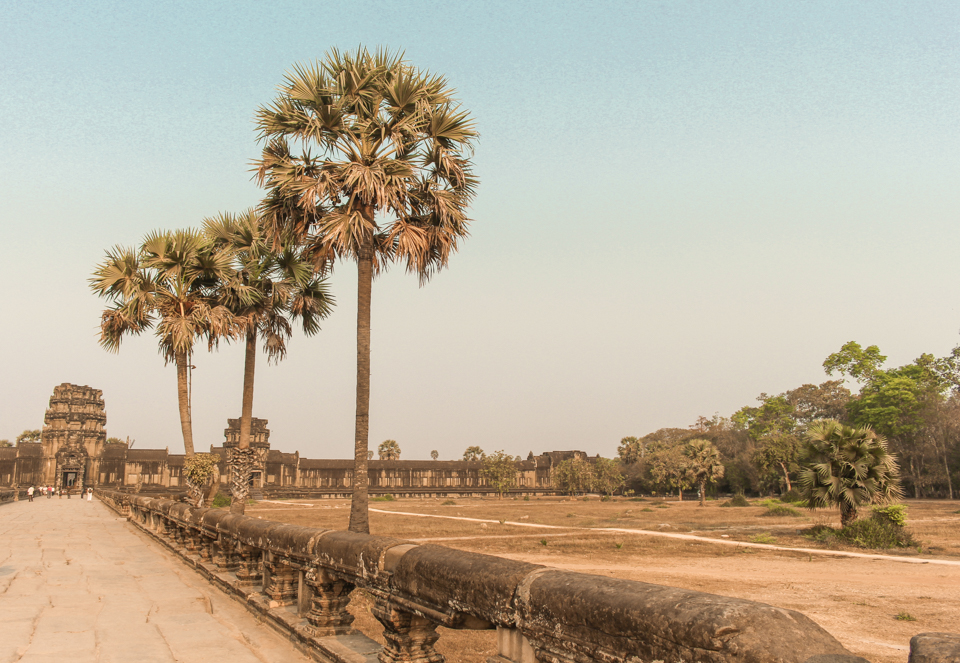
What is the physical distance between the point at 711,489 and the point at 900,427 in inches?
828

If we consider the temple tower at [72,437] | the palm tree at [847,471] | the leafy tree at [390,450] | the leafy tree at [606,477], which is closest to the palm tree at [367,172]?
the palm tree at [847,471]

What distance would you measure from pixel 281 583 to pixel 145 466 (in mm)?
84527

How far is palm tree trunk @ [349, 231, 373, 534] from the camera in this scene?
40.1 feet

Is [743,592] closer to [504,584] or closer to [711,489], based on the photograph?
[504,584]

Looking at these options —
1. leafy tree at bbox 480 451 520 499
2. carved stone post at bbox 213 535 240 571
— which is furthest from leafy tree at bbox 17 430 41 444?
carved stone post at bbox 213 535 240 571

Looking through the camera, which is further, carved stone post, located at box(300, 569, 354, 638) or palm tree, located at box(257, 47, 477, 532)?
palm tree, located at box(257, 47, 477, 532)

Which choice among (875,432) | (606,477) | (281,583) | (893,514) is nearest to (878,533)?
(893,514)

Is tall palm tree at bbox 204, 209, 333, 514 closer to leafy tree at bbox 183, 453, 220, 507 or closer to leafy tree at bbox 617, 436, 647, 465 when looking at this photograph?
leafy tree at bbox 183, 453, 220, 507

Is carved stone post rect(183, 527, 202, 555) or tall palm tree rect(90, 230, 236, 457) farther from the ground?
tall palm tree rect(90, 230, 236, 457)

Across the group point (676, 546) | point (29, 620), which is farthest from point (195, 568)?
point (676, 546)

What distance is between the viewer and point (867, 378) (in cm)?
8112

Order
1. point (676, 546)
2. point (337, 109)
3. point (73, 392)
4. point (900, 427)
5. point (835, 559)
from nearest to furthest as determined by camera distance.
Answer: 1. point (337, 109)
2. point (835, 559)
3. point (676, 546)
4. point (900, 427)
5. point (73, 392)

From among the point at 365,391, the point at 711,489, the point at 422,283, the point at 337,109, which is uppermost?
the point at 337,109

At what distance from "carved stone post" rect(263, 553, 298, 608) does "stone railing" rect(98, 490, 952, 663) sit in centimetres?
1
